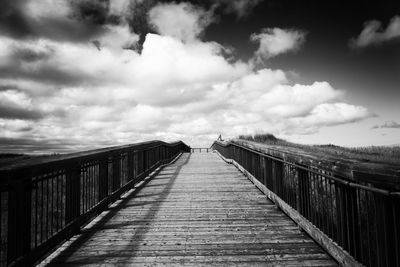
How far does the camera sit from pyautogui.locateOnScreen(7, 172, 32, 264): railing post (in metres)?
3.25

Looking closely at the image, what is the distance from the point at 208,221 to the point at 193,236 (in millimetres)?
848

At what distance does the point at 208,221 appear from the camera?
5.57m

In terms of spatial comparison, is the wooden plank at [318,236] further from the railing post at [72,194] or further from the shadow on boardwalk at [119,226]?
the railing post at [72,194]

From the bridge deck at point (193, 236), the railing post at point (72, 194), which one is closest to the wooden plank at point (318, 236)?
the bridge deck at point (193, 236)

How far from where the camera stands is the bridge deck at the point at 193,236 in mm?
3906

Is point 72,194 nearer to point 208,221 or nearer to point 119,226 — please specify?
point 119,226

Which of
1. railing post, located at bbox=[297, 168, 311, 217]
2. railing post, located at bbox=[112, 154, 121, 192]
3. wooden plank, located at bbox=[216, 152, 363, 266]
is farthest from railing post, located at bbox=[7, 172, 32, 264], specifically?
railing post, located at bbox=[297, 168, 311, 217]

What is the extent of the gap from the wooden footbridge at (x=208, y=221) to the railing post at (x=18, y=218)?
1 centimetres

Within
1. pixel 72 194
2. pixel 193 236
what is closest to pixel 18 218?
pixel 72 194

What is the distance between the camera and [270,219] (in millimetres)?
5641

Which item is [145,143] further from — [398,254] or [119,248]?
[398,254]

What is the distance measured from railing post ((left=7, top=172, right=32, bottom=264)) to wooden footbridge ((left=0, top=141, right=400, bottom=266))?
1 centimetres

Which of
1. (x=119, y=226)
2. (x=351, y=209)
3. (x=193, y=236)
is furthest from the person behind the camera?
(x=119, y=226)

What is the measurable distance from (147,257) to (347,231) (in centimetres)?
260
